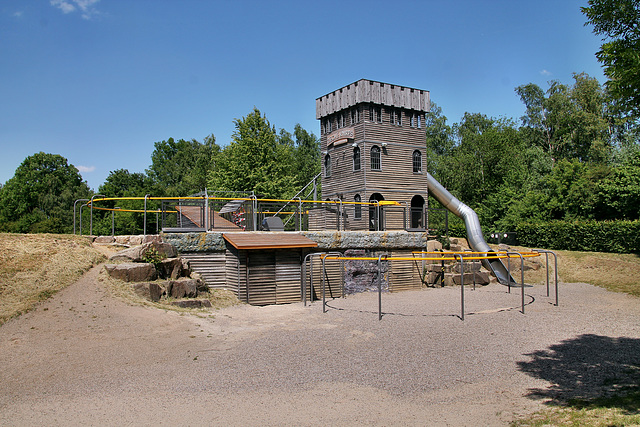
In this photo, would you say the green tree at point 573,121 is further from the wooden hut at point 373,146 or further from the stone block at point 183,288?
the stone block at point 183,288

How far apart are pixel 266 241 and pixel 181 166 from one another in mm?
58138

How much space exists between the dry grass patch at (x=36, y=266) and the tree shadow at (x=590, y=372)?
11.0 metres

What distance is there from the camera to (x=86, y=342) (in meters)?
10.1

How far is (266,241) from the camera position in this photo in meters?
17.0

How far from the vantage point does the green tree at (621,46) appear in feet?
36.7

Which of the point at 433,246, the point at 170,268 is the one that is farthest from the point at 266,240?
the point at 433,246

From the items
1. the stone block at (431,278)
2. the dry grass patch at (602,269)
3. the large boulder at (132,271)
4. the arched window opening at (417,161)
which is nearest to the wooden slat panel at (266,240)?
the large boulder at (132,271)

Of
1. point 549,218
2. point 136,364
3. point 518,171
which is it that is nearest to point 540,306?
point 136,364

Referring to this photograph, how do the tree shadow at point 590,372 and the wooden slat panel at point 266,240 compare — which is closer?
the tree shadow at point 590,372

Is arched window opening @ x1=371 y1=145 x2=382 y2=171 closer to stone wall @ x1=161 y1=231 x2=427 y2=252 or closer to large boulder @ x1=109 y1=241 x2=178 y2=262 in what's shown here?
stone wall @ x1=161 y1=231 x2=427 y2=252

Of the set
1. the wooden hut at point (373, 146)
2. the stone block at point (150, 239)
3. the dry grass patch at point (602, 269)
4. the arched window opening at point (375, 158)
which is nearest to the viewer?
the stone block at point (150, 239)

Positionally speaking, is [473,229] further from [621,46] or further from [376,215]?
[621,46]

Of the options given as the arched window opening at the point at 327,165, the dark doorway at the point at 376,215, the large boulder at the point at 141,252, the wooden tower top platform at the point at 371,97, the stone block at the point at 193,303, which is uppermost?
the wooden tower top platform at the point at 371,97

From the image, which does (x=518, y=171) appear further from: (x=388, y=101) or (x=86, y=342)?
(x=86, y=342)
